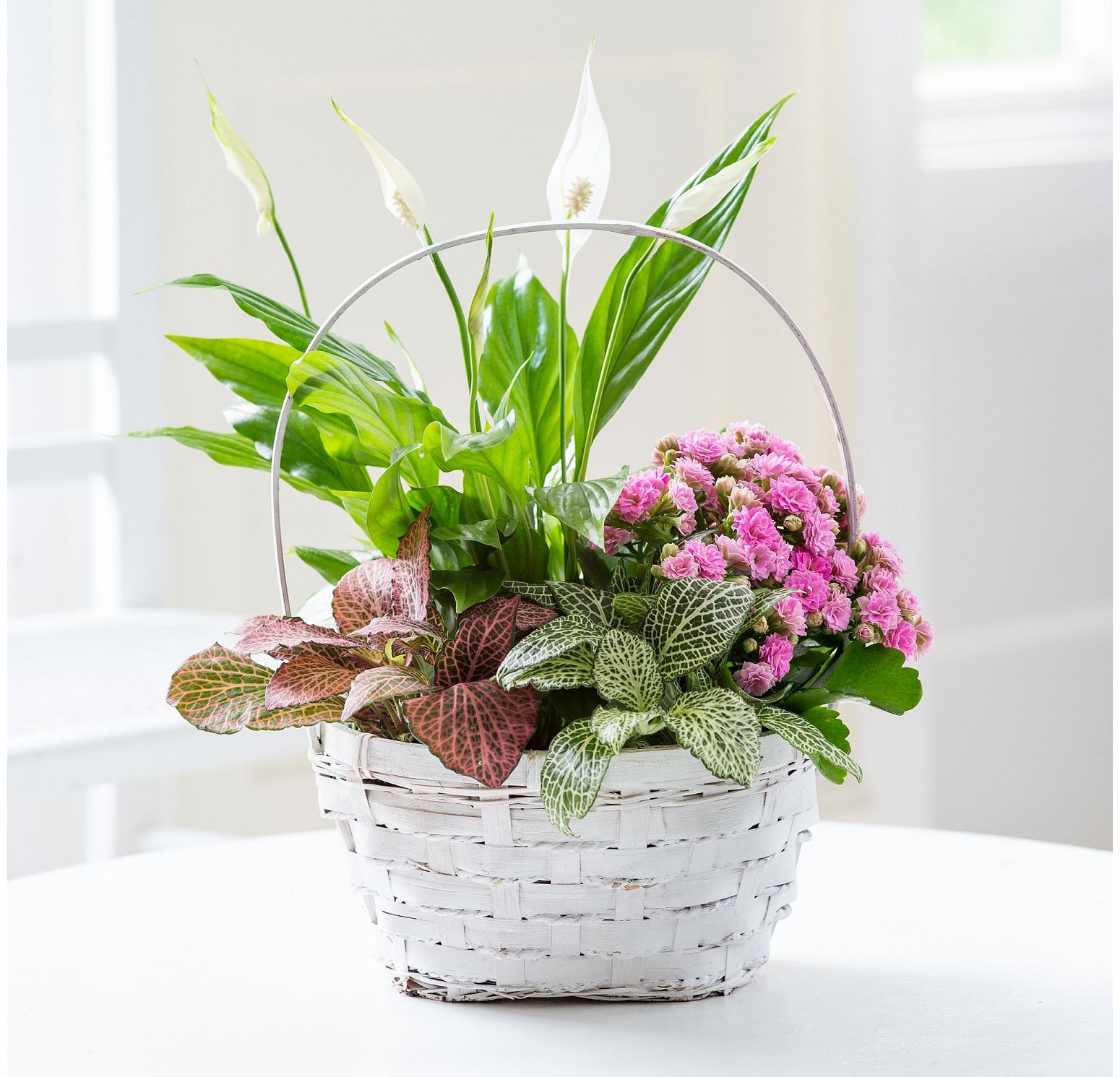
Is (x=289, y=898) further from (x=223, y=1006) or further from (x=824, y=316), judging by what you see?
(x=824, y=316)

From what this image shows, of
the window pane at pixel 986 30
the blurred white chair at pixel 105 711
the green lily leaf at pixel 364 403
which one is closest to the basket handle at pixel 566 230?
the green lily leaf at pixel 364 403

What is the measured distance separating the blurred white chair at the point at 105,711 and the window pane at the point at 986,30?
58.0 inches

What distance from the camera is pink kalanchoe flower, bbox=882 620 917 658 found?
2.02 feet

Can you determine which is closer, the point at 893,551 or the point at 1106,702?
the point at 893,551

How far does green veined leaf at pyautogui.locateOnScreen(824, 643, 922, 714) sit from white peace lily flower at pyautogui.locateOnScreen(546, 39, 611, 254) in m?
0.23

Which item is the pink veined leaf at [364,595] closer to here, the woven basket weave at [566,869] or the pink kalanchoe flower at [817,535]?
the woven basket weave at [566,869]

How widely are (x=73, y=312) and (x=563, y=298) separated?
51.1 inches

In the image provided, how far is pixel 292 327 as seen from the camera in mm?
643

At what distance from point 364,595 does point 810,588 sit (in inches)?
8.2

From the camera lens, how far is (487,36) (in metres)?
1.75

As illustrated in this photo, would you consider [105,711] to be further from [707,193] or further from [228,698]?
[707,193]

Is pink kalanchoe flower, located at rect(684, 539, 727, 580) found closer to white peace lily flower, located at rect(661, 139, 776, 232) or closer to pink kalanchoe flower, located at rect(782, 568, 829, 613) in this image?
pink kalanchoe flower, located at rect(782, 568, 829, 613)

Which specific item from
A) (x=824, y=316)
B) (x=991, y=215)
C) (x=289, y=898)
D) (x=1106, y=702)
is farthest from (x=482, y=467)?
(x=1106, y=702)

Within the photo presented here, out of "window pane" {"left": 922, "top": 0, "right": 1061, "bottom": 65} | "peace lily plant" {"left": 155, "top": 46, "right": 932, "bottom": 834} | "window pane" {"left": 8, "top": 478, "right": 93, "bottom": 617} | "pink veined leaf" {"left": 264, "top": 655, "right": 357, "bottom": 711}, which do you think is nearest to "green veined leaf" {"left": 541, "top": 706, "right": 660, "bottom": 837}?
"peace lily plant" {"left": 155, "top": 46, "right": 932, "bottom": 834}
